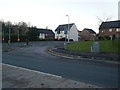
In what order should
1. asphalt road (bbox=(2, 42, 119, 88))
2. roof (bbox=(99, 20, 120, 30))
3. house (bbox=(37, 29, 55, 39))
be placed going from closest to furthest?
asphalt road (bbox=(2, 42, 119, 88))
roof (bbox=(99, 20, 120, 30))
house (bbox=(37, 29, 55, 39))

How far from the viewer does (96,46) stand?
64.8 ft

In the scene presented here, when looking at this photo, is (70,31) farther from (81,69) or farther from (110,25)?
(81,69)

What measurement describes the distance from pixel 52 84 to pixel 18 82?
1.74 m

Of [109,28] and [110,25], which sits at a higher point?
[110,25]

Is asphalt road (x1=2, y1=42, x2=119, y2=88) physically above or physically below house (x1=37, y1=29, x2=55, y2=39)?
below

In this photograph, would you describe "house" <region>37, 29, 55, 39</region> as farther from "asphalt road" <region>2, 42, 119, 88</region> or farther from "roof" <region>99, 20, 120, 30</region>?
"asphalt road" <region>2, 42, 119, 88</region>

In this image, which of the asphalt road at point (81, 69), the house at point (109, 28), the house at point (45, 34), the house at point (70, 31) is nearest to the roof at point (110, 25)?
the house at point (109, 28)

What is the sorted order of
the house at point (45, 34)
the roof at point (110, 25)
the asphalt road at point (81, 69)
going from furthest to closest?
1. the house at point (45, 34)
2. the roof at point (110, 25)
3. the asphalt road at point (81, 69)

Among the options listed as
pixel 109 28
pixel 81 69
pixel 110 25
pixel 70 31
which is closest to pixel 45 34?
pixel 70 31

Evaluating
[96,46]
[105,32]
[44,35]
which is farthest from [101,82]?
[44,35]

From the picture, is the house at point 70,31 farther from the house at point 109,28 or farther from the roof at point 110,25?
the roof at point 110,25

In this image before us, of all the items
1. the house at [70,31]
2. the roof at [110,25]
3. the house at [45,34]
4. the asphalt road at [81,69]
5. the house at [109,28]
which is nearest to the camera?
the asphalt road at [81,69]

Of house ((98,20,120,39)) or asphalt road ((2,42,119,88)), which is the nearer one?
asphalt road ((2,42,119,88))

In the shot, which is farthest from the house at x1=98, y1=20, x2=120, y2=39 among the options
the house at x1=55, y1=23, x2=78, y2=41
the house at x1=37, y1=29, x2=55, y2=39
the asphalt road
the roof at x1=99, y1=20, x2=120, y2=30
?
the asphalt road
